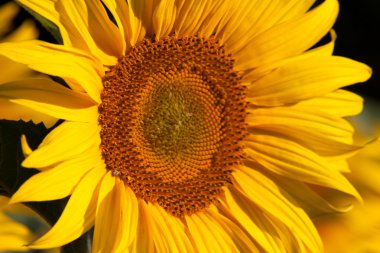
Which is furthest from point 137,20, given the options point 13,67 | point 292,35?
point 13,67

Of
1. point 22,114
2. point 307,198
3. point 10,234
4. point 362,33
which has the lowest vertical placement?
point 10,234

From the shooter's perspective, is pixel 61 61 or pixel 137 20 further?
pixel 137 20

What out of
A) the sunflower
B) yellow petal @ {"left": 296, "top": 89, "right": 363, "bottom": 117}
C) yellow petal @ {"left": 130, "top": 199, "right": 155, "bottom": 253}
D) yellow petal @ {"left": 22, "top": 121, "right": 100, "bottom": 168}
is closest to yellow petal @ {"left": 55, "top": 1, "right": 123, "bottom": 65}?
the sunflower

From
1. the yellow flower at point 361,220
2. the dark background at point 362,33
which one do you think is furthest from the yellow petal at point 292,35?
the dark background at point 362,33

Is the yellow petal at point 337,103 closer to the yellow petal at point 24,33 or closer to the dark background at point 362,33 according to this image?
the yellow petal at point 24,33

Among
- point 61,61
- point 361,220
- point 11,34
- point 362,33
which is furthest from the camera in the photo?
point 362,33

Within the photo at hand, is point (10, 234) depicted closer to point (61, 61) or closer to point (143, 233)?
point (143, 233)

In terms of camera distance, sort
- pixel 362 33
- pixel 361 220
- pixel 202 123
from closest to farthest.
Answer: pixel 202 123, pixel 361 220, pixel 362 33

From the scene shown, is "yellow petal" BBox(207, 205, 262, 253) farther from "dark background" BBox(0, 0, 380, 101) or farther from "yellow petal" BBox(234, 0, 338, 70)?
"dark background" BBox(0, 0, 380, 101)
